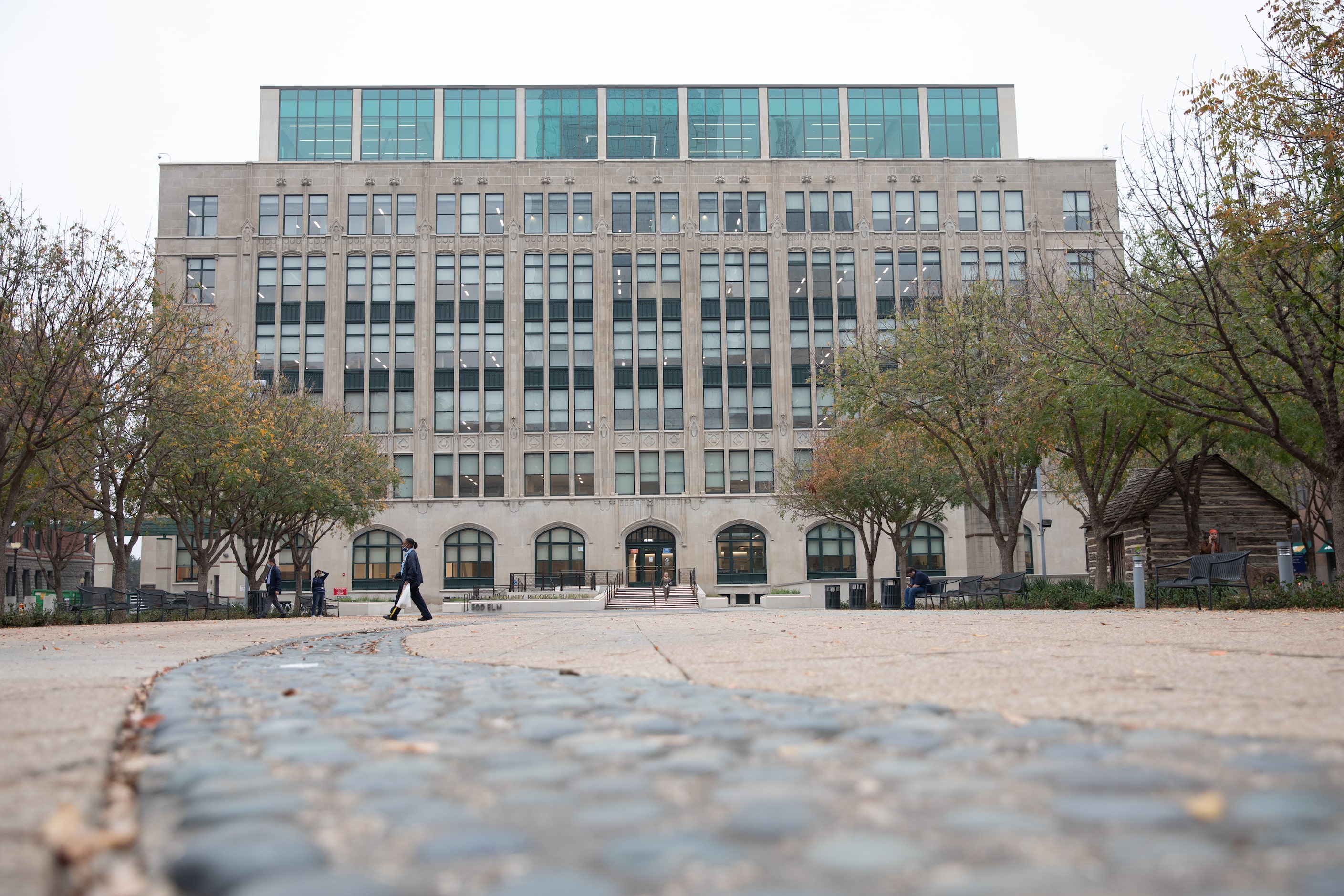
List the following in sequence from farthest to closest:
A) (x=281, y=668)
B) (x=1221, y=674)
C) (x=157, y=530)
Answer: (x=157, y=530) < (x=281, y=668) < (x=1221, y=674)

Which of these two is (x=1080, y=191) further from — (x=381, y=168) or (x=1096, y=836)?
(x=1096, y=836)

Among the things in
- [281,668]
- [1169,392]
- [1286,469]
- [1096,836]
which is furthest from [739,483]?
[1096,836]

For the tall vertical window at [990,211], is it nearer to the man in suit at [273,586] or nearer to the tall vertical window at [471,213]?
the tall vertical window at [471,213]

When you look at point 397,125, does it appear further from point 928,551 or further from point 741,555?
point 928,551

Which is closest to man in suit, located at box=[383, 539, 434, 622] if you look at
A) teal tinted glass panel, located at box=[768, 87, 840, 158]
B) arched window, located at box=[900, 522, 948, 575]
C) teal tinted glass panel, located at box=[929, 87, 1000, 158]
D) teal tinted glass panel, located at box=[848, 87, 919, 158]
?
arched window, located at box=[900, 522, 948, 575]

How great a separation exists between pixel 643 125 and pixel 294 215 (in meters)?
21.1

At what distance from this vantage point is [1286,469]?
137ft

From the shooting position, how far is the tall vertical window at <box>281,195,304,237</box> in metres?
57.6

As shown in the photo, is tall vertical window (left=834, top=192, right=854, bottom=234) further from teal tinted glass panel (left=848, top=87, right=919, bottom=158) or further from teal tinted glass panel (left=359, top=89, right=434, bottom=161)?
teal tinted glass panel (left=359, top=89, right=434, bottom=161)

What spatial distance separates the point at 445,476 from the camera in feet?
183

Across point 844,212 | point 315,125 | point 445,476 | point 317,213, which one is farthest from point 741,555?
point 315,125

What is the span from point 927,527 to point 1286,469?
60.8 ft

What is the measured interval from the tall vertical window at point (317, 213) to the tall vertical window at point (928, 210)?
1341 inches

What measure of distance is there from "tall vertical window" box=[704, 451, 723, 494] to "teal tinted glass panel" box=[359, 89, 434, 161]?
24.7m
